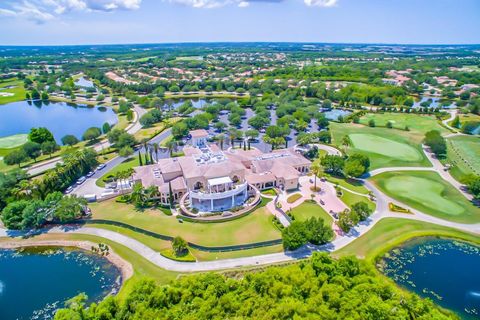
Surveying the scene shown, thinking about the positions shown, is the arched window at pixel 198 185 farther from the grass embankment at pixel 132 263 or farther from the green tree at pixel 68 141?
the green tree at pixel 68 141

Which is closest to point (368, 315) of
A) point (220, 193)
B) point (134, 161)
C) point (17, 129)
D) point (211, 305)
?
point (211, 305)

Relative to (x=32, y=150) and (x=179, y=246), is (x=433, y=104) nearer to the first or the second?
(x=179, y=246)

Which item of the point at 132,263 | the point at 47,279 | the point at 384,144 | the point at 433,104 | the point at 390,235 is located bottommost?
the point at 47,279

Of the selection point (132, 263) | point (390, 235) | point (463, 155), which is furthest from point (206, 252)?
point (463, 155)

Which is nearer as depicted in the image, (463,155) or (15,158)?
(15,158)

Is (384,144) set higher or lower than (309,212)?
higher

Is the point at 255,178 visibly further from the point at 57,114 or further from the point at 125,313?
the point at 57,114

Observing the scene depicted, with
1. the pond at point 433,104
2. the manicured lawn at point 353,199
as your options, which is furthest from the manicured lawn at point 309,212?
the pond at point 433,104

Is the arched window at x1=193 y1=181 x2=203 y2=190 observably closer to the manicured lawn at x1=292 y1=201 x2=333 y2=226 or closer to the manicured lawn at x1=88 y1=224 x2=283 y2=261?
the manicured lawn at x1=88 y1=224 x2=283 y2=261
